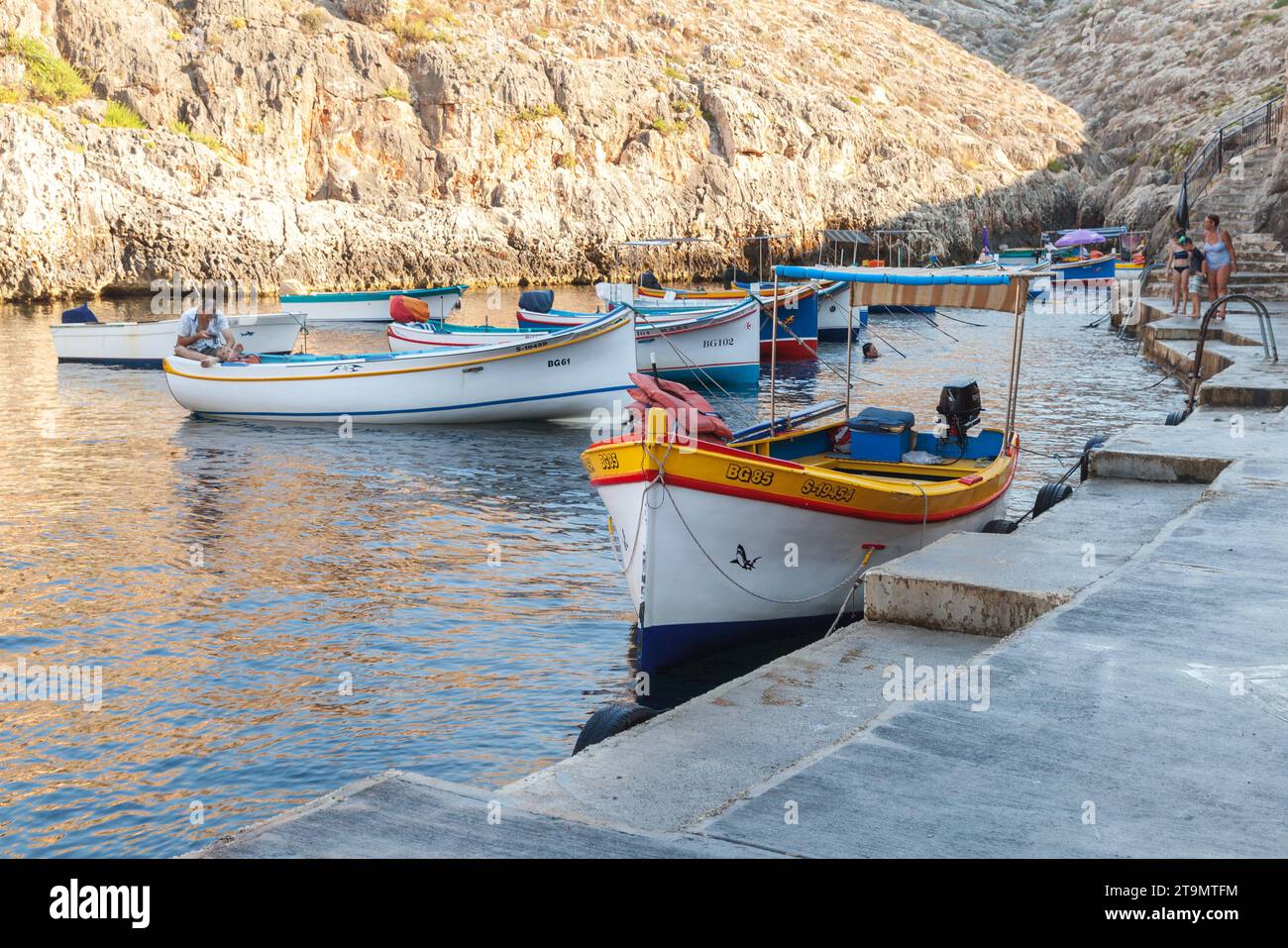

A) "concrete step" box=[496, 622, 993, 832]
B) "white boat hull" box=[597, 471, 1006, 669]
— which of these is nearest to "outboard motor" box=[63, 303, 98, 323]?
"white boat hull" box=[597, 471, 1006, 669]

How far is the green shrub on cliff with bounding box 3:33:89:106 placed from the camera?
53.6 m

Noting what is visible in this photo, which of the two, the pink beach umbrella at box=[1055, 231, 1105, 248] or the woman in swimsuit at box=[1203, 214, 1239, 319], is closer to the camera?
the woman in swimsuit at box=[1203, 214, 1239, 319]

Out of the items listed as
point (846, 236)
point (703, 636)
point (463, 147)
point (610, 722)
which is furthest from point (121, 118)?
point (610, 722)

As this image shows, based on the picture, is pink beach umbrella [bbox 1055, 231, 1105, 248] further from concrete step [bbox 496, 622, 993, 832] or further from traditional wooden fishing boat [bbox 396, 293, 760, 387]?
concrete step [bbox 496, 622, 993, 832]

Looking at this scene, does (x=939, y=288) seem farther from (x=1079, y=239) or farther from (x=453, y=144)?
(x=453, y=144)

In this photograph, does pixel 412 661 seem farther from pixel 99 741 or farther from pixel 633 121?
pixel 633 121

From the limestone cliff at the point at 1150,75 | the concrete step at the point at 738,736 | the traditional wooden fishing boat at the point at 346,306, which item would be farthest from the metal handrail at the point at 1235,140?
the concrete step at the point at 738,736

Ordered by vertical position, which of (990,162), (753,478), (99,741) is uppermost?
(990,162)

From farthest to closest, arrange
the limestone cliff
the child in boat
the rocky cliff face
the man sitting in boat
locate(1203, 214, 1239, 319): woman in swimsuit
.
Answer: the limestone cliff, the rocky cliff face, the child in boat, locate(1203, 214, 1239, 319): woman in swimsuit, the man sitting in boat

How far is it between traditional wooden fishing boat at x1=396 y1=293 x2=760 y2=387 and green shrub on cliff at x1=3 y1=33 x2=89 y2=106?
3258 cm

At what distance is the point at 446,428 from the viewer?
22812 millimetres

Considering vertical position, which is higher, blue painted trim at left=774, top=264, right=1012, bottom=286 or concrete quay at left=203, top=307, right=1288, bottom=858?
blue painted trim at left=774, top=264, right=1012, bottom=286
